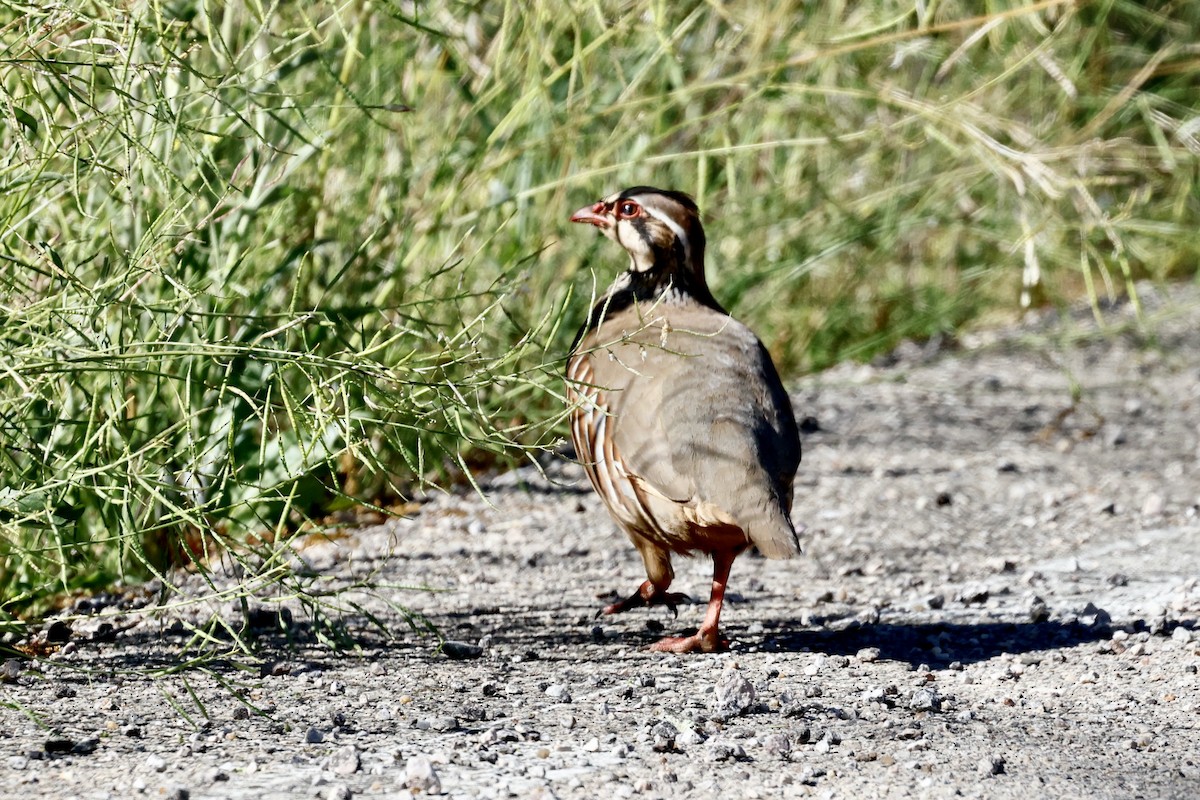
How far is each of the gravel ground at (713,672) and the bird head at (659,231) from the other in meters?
0.97

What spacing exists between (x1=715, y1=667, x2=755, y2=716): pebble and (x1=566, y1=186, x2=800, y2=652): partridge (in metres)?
0.36

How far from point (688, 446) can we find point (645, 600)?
70 cm

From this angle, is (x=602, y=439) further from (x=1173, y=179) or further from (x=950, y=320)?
(x=1173, y=179)

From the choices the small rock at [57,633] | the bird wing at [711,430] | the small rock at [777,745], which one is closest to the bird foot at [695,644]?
the bird wing at [711,430]

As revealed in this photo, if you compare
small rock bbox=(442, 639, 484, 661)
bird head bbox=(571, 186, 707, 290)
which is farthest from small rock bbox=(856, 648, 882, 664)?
bird head bbox=(571, 186, 707, 290)

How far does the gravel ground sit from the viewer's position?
285 centimetres

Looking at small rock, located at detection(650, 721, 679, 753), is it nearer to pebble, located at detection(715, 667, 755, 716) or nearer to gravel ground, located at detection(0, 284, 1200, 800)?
gravel ground, located at detection(0, 284, 1200, 800)

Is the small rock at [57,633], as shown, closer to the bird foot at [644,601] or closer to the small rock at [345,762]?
the small rock at [345,762]

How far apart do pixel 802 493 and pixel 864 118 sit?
2.31m

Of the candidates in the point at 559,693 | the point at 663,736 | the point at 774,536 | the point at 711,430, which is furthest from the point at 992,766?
the point at 711,430

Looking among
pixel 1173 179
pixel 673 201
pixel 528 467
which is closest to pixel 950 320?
pixel 1173 179

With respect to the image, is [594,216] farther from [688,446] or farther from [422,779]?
[422,779]

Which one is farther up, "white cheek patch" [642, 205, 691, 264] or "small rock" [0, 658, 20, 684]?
"white cheek patch" [642, 205, 691, 264]

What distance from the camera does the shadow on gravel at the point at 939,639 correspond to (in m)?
3.92
